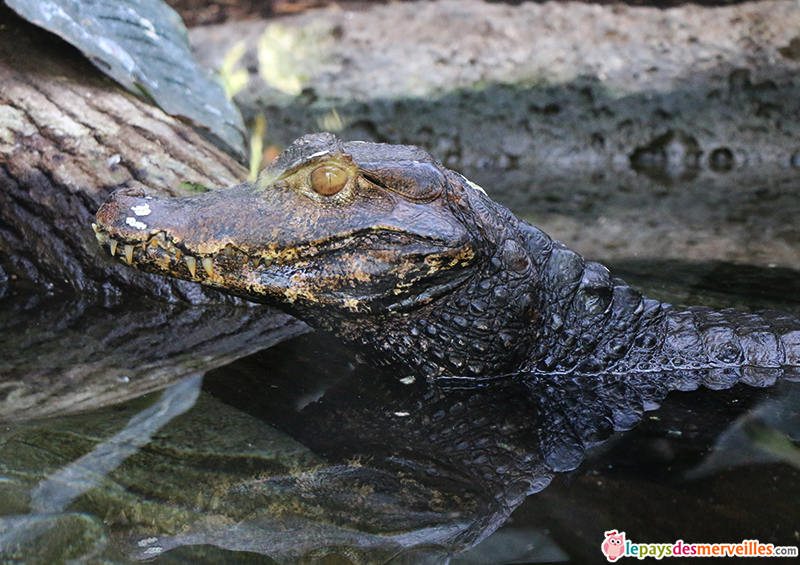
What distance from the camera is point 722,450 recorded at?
2.17 m

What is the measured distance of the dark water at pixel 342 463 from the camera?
5.63ft

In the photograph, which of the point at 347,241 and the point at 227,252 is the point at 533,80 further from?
the point at 227,252

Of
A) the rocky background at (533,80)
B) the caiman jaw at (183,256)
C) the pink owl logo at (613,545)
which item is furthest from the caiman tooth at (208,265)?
the rocky background at (533,80)

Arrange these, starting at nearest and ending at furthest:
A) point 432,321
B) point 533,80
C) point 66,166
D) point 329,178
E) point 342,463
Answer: point 342,463
point 329,178
point 432,321
point 66,166
point 533,80

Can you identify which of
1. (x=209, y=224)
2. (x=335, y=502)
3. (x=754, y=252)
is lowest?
(x=335, y=502)

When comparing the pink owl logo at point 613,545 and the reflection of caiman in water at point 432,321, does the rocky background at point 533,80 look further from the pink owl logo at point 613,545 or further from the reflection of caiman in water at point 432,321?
the pink owl logo at point 613,545

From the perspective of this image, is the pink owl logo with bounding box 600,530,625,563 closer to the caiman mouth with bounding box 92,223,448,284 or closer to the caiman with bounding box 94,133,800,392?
the caiman with bounding box 94,133,800,392

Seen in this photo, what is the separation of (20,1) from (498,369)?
2.78 meters

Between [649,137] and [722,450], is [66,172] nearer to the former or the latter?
[722,450]

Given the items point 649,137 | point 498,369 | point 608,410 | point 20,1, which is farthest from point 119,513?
point 649,137

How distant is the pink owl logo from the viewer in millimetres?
1653

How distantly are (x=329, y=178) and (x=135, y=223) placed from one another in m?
0.70

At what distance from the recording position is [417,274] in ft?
7.95

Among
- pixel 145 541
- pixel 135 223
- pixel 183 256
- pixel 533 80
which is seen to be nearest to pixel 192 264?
pixel 183 256
